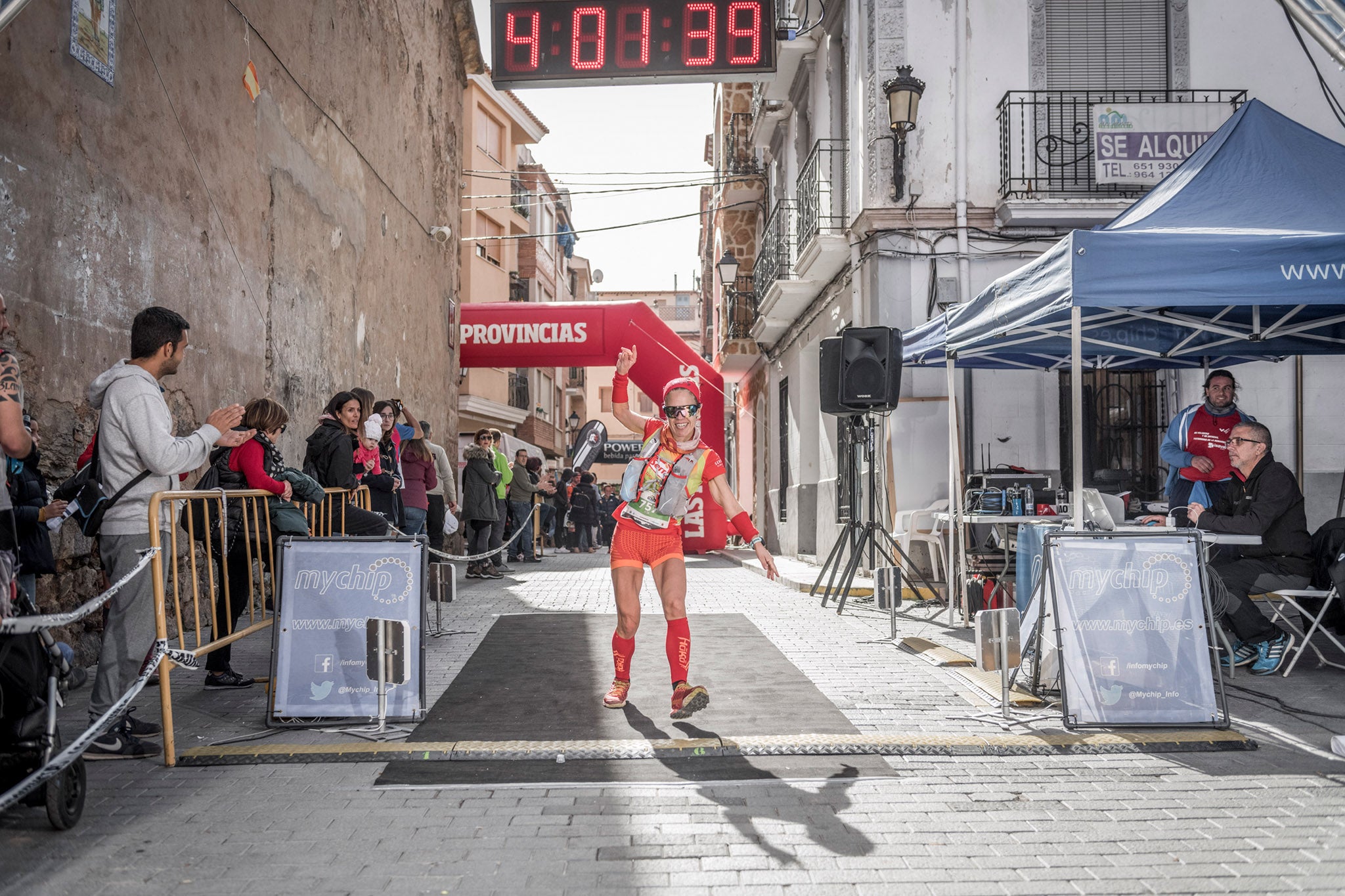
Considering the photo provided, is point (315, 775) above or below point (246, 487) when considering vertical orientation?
below

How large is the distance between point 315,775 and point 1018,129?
11125mm

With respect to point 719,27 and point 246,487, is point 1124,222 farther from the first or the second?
point 246,487

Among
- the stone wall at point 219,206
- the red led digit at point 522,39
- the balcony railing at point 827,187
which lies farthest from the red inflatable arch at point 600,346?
the red led digit at point 522,39

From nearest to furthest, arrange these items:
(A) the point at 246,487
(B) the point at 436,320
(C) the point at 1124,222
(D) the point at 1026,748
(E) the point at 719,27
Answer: (D) the point at 1026,748
(A) the point at 246,487
(C) the point at 1124,222
(E) the point at 719,27
(B) the point at 436,320

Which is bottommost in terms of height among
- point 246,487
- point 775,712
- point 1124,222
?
point 775,712

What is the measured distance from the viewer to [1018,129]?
12984mm

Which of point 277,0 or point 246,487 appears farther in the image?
point 277,0

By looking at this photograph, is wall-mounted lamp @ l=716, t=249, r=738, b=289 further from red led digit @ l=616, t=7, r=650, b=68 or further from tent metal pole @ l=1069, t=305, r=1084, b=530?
tent metal pole @ l=1069, t=305, r=1084, b=530

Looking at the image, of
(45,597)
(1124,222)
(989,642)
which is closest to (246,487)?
(45,597)

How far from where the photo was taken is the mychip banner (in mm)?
12727

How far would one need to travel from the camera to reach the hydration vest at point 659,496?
6148 millimetres

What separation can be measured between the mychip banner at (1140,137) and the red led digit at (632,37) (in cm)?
563

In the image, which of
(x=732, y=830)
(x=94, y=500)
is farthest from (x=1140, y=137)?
(x=94, y=500)

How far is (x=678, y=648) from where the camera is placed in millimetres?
6047
